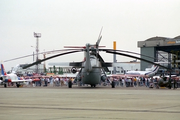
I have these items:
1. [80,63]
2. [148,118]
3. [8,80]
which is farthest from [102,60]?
[148,118]

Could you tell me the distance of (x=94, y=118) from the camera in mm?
10227

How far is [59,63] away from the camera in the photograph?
44594mm

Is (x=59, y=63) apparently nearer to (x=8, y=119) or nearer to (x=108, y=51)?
(x=108, y=51)

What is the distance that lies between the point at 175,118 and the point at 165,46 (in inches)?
3273

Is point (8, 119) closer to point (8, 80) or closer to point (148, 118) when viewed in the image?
point (148, 118)

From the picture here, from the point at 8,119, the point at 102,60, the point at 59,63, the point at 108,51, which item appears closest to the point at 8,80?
the point at 59,63

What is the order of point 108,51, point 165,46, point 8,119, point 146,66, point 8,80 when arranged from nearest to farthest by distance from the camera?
point 8,119, point 108,51, point 8,80, point 165,46, point 146,66

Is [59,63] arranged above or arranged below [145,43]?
below

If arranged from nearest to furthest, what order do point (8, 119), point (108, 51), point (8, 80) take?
1. point (8, 119)
2. point (108, 51)
3. point (8, 80)

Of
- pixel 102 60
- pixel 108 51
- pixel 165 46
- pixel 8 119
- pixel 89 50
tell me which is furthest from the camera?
pixel 165 46

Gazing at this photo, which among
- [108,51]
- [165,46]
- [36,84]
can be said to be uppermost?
[165,46]

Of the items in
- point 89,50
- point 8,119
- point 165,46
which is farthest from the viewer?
point 165,46

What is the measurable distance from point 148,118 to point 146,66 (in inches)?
3992

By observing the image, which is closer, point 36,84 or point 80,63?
point 80,63
